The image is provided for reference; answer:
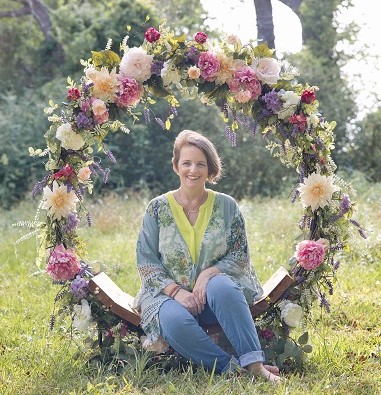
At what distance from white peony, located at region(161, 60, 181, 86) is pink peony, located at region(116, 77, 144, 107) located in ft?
0.53

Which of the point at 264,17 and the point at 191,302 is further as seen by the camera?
the point at 264,17

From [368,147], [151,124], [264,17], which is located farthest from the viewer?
[368,147]

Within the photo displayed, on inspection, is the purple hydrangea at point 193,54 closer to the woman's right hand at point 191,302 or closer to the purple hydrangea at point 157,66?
the purple hydrangea at point 157,66

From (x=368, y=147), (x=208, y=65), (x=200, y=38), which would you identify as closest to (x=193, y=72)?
(x=208, y=65)

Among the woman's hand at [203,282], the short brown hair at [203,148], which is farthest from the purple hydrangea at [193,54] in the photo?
the woman's hand at [203,282]

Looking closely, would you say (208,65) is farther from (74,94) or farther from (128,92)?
(74,94)

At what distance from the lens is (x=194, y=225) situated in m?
4.53

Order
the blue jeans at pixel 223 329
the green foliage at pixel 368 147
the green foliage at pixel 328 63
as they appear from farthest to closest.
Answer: the green foliage at pixel 368 147 < the green foliage at pixel 328 63 < the blue jeans at pixel 223 329

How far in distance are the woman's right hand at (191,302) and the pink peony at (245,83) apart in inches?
45.6

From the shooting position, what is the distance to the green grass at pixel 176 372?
13.2ft

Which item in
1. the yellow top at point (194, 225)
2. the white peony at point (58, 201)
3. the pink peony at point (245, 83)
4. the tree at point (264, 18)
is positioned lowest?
the yellow top at point (194, 225)

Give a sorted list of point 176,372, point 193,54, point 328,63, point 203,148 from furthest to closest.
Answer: point 328,63
point 193,54
point 203,148
point 176,372

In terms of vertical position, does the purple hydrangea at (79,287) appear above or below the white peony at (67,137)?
below

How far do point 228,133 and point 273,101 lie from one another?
314 millimetres
